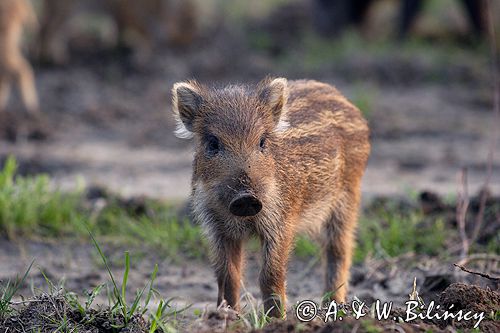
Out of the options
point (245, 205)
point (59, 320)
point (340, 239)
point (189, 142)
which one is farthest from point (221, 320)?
point (189, 142)

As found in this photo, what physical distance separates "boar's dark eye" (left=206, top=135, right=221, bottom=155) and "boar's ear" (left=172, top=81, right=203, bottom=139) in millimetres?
299

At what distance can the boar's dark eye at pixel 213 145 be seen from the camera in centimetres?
470

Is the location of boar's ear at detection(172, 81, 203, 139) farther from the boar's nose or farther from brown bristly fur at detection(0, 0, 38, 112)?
brown bristly fur at detection(0, 0, 38, 112)

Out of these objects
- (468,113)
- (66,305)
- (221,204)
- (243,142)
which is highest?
(243,142)

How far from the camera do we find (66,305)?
4492mm

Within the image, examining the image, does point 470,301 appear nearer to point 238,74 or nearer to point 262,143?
point 262,143

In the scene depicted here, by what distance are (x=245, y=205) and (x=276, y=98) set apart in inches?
34.3

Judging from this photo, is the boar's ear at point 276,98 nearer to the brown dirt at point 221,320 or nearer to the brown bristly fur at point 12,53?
the brown dirt at point 221,320

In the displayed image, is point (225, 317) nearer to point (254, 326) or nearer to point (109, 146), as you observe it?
point (254, 326)

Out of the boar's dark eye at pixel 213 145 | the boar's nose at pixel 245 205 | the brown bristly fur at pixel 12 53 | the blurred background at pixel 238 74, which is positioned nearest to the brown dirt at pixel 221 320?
the boar's nose at pixel 245 205

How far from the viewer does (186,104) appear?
504 centimetres

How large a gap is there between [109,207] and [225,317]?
11.7 feet

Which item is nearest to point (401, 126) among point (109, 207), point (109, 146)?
point (109, 146)

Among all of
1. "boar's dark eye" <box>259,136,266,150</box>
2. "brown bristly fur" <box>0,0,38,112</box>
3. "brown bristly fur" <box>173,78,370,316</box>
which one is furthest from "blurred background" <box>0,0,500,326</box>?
"boar's dark eye" <box>259,136,266,150</box>
